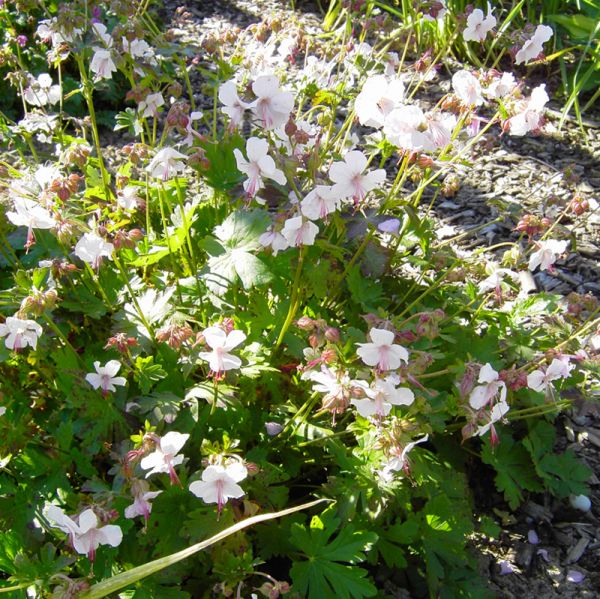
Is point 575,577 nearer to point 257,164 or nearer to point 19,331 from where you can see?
point 257,164

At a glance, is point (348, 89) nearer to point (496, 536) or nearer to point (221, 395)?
point (221, 395)

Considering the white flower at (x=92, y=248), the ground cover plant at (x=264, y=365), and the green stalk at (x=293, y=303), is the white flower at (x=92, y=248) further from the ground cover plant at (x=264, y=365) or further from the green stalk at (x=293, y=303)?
the green stalk at (x=293, y=303)

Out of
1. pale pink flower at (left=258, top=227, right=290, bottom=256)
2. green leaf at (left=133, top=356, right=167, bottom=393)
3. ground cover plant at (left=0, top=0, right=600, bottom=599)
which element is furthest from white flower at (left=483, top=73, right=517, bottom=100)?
green leaf at (left=133, top=356, right=167, bottom=393)

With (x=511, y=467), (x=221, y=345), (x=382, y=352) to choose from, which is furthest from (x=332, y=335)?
(x=511, y=467)

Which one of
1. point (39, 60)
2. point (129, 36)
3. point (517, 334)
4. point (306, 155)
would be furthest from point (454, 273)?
point (39, 60)

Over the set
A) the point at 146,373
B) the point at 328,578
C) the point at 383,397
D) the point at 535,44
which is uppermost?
the point at 535,44

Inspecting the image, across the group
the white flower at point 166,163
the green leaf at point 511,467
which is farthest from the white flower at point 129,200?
the green leaf at point 511,467
